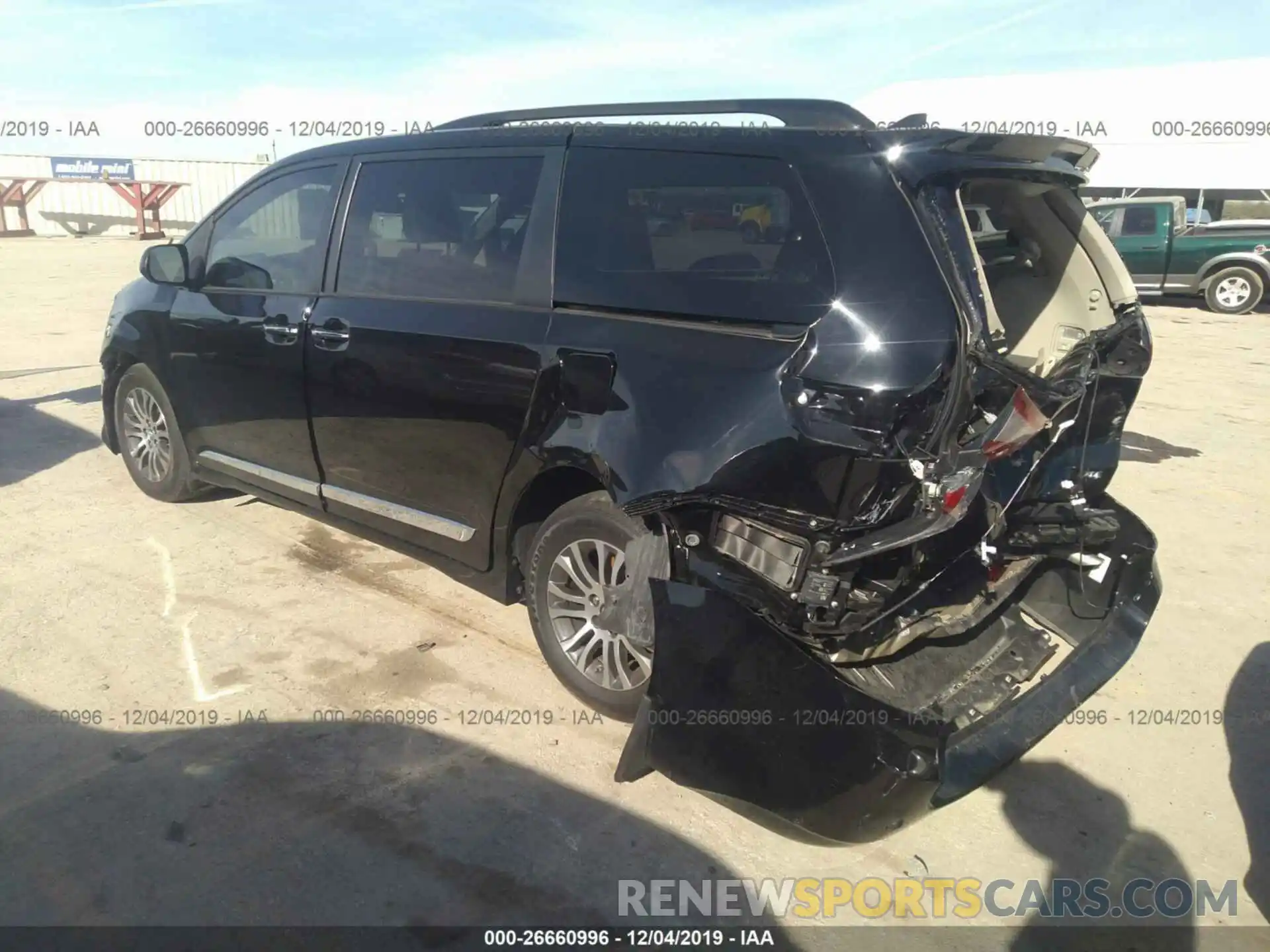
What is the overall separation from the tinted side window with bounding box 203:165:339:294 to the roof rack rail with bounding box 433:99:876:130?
67 cm

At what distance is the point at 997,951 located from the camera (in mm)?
2393

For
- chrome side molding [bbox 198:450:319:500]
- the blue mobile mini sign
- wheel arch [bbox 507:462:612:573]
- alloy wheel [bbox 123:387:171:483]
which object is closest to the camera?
wheel arch [bbox 507:462:612:573]

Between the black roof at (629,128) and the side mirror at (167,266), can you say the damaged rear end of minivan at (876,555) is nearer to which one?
the black roof at (629,128)

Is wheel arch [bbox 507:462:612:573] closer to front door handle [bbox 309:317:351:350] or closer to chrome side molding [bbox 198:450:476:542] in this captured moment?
chrome side molding [bbox 198:450:476:542]

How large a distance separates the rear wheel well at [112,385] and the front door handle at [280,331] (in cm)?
138

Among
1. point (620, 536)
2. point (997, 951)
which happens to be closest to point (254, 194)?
point (620, 536)

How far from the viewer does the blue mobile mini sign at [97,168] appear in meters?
28.5

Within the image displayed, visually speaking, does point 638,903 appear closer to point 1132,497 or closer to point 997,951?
point 997,951

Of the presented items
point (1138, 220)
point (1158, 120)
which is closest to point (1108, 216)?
point (1138, 220)

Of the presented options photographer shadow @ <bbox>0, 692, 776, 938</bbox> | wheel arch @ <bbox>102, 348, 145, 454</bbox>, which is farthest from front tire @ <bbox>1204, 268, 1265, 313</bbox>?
photographer shadow @ <bbox>0, 692, 776, 938</bbox>

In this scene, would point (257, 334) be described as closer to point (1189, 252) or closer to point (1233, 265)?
point (1189, 252)

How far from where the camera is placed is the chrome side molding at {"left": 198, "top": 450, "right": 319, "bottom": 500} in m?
4.23

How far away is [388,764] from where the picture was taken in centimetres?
303

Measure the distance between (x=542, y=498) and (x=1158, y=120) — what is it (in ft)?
87.9
